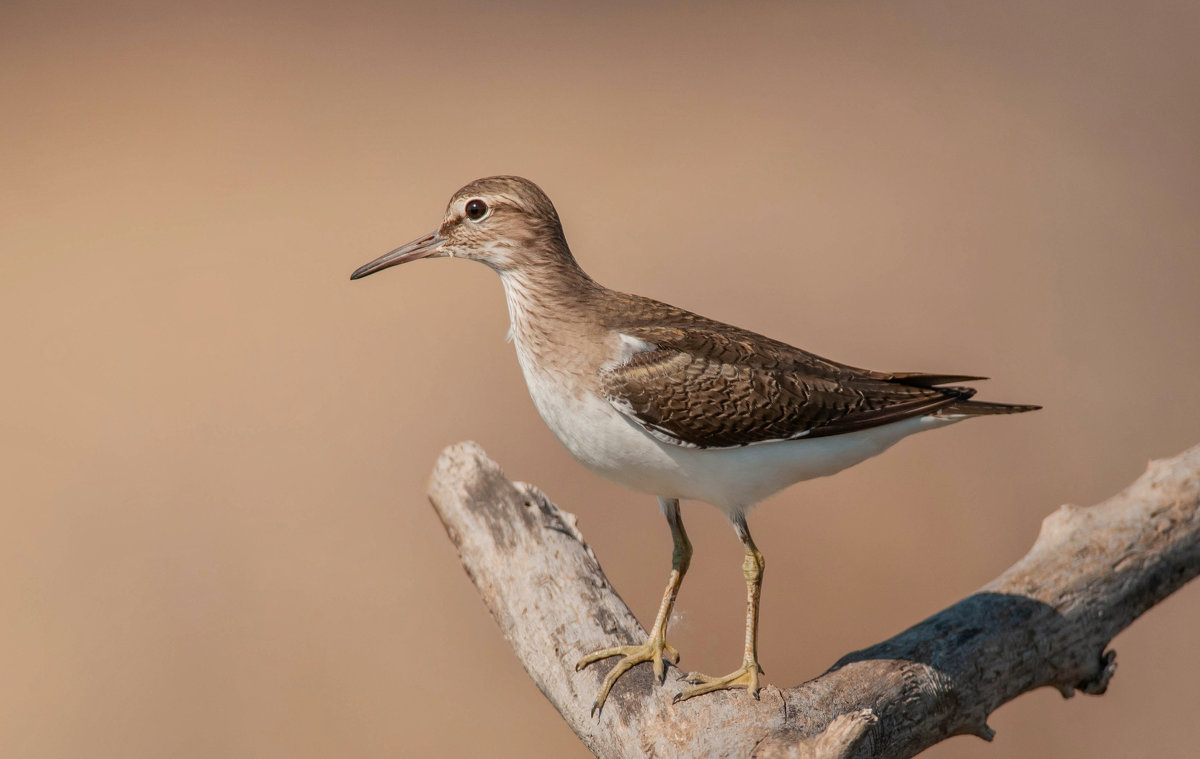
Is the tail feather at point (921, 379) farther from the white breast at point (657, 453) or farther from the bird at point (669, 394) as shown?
the white breast at point (657, 453)

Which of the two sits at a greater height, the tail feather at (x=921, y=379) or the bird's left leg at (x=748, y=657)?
the tail feather at (x=921, y=379)

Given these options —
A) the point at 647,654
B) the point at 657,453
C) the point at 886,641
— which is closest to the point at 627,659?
the point at 647,654

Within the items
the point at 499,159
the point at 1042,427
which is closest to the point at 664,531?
the point at 1042,427

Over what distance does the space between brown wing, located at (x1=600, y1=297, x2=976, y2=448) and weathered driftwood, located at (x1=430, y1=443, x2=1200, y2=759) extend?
1.15 metres

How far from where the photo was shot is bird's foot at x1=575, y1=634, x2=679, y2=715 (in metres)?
5.38

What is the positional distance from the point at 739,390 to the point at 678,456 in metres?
0.47

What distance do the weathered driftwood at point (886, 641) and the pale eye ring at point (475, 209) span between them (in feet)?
5.14

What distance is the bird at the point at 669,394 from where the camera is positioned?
5352mm

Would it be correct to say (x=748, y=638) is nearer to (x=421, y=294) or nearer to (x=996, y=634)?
(x=996, y=634)

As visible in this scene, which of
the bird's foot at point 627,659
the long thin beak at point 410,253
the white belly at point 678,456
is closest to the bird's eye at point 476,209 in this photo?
the long thin beak at point 410,253

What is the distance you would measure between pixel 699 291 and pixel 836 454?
7.96m

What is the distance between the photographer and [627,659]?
17.9ft

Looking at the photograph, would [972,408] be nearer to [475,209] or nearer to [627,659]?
[627,659]

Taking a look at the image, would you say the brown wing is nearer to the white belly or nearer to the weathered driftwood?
the white belly
